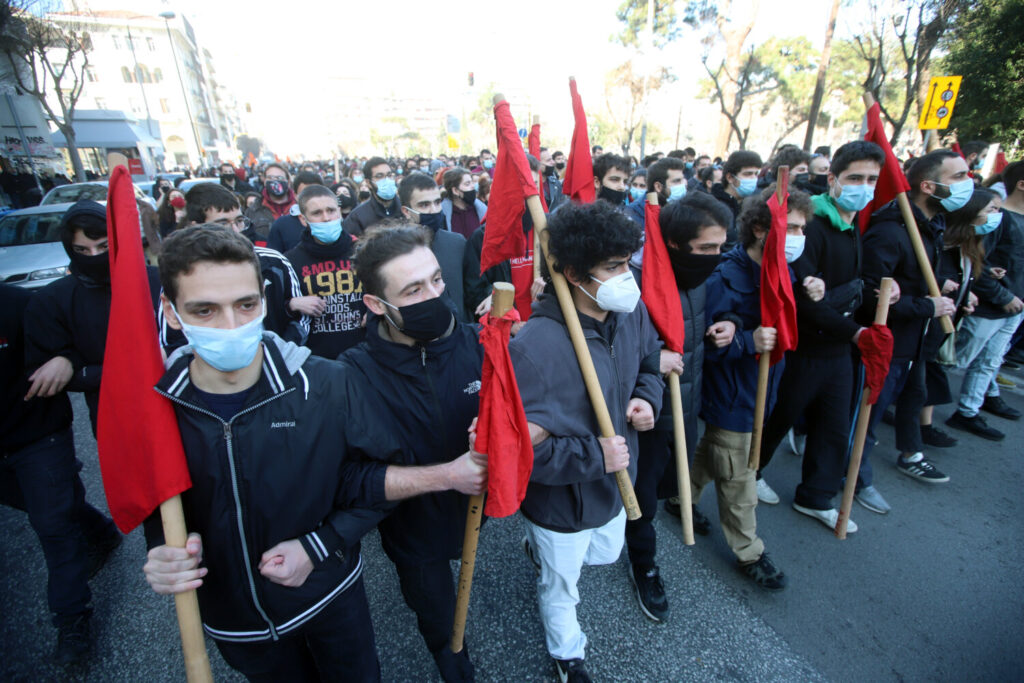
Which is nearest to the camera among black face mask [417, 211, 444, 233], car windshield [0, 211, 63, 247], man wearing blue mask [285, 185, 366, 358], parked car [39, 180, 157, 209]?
man wearing blue mask [285, 185, 366, 358]

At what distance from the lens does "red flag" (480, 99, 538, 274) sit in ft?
6.66

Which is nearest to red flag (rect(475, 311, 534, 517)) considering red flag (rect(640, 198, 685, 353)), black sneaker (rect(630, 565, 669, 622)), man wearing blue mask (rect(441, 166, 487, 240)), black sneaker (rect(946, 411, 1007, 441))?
red flag (rect(640, 198, 685, 353))

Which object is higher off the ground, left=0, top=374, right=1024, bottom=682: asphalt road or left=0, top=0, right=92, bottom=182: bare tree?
left=0, top=0, right=92, bottom=182: bare tree

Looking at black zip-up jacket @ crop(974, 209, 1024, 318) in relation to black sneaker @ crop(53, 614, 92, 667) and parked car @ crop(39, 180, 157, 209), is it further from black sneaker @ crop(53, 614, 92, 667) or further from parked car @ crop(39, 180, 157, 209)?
parked car @ crop(39, 180, 157, 209)

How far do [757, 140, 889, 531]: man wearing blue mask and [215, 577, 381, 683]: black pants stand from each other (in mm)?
2650

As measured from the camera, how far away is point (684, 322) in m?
2.58

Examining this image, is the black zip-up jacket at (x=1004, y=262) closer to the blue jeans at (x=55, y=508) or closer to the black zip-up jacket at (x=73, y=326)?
the black zip-up jacket at (x=73, y=326)

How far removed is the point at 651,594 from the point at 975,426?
150 inches

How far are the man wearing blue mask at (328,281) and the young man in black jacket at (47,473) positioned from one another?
52.1 inches

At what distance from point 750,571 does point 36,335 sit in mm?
3957

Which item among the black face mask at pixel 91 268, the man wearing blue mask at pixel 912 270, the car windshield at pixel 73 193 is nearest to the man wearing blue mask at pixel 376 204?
the black face mask at pixel 91 268

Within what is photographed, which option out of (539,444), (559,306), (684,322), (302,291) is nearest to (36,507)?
(302,291)

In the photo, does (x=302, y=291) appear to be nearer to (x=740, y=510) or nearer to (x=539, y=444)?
(x=539, y=444)

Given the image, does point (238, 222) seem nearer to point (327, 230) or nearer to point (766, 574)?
point (327, 230)
